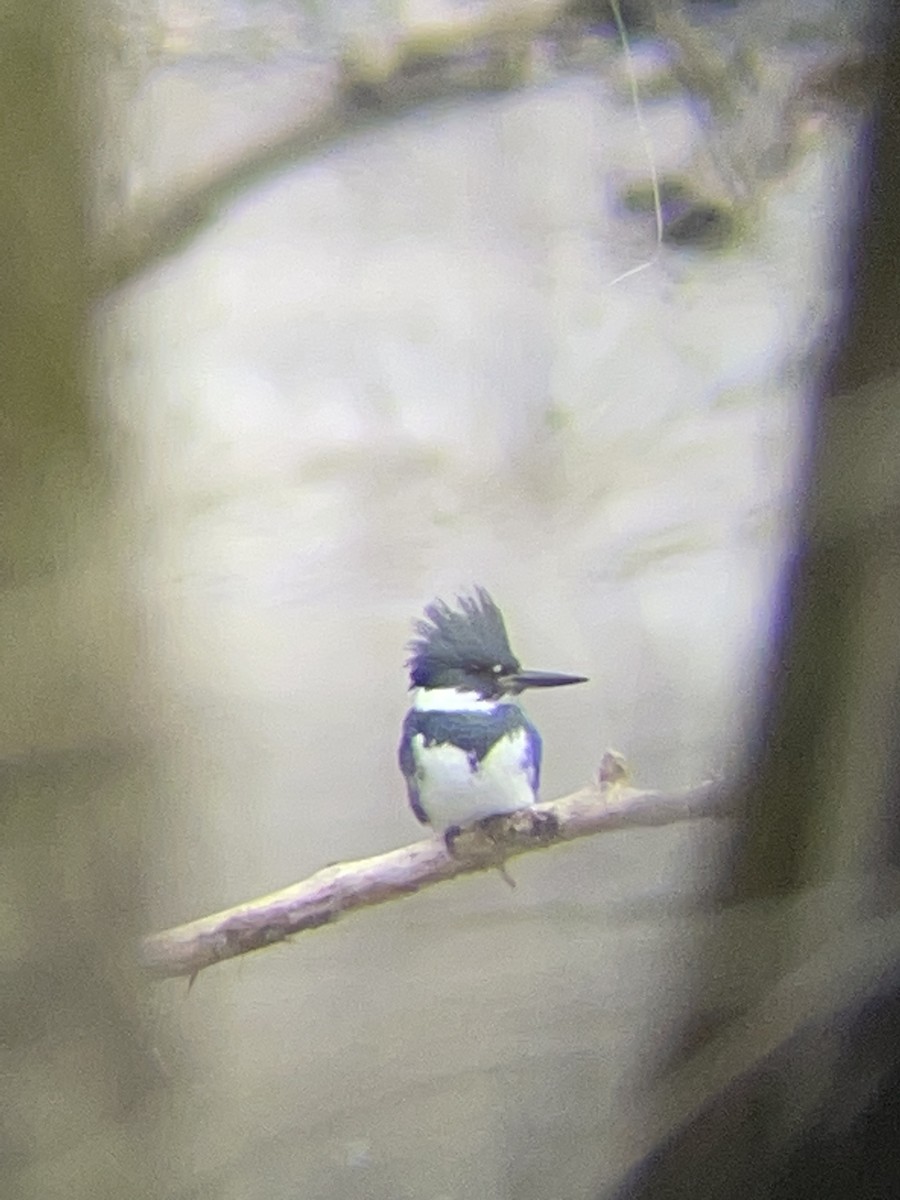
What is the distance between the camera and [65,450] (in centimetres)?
54

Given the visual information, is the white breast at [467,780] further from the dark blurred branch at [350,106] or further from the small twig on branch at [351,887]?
the dark blurred branch at [350,106]

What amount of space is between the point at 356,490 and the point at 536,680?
0.47 ft

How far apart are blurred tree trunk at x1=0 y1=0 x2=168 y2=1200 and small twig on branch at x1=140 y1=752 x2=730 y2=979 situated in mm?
31

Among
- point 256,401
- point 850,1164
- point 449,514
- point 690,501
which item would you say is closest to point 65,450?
point 256,401

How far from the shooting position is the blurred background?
53 centimetres

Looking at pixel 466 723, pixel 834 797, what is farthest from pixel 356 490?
pixel 834 797

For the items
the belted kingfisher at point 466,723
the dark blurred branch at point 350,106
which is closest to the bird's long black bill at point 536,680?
the belted kingfisher at point 466,723

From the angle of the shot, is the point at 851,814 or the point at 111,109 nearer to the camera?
the point at 111,109

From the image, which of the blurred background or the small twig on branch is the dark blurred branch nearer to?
the blurred background

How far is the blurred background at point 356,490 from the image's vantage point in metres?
0.53

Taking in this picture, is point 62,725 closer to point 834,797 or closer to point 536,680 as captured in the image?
point 536,680

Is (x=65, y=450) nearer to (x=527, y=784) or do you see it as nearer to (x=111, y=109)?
(x=111, y=109)

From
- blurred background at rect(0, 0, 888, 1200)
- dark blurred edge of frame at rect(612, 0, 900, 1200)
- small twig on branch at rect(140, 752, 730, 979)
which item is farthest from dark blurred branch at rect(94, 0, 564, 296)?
small twig on branch at rect(140, 752, 730, 979)

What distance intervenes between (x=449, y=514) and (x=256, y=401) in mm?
120
